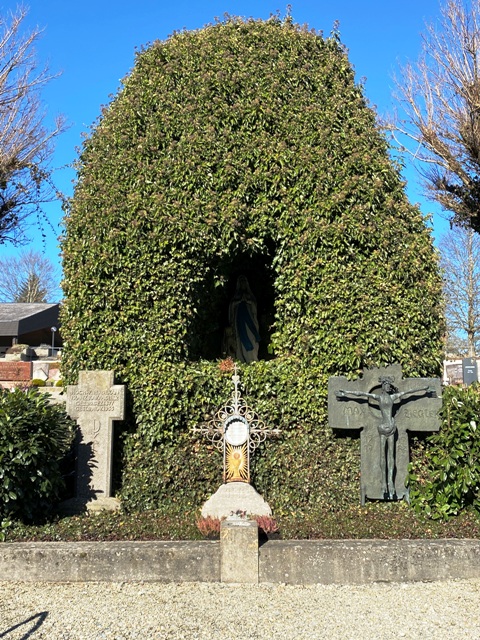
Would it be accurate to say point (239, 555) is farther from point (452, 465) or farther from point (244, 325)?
point (244, 325)

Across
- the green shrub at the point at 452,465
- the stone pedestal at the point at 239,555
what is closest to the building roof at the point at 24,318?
the green shrub at the point at 452,465

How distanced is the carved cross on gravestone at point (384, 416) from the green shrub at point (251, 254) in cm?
23

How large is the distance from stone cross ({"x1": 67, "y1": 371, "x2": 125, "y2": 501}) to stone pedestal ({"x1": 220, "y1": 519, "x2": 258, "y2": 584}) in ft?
7.75

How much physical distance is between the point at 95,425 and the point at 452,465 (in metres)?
4.18

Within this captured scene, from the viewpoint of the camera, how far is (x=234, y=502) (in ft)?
22.4

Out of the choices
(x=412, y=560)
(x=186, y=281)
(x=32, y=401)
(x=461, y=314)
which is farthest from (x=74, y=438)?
(x=461, y=314)

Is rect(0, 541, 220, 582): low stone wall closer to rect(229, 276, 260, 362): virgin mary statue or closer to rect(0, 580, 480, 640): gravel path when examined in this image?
rect(0, 580, 480, 640): gravel path

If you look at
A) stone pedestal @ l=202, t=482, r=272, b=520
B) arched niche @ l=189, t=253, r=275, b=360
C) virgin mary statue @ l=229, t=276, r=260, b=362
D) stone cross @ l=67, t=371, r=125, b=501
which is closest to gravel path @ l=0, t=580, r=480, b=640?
stone pedestal @ l=202, t=482, r=272, b=520

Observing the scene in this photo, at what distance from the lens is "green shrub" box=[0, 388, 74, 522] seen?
6023 mm

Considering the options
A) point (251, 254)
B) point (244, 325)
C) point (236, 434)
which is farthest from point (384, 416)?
point (244, 325)

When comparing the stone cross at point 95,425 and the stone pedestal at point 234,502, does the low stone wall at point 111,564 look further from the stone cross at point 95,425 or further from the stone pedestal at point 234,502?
the stone cross at point 95,425

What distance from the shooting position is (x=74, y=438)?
7.26 m

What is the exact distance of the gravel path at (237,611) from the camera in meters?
4.37

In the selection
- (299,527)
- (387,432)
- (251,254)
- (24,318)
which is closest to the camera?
(299,527)
